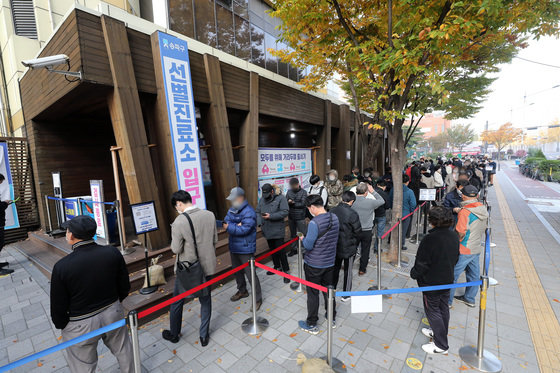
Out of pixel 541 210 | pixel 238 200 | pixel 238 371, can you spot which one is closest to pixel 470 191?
pixel 238 200

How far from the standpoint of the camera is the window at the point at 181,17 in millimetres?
7102

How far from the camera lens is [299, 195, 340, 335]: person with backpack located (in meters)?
3.44

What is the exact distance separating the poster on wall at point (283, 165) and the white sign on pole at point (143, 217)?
4.57m

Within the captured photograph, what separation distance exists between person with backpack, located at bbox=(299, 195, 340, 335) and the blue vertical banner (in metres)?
3.44

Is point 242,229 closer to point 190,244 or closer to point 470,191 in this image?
point 190,244

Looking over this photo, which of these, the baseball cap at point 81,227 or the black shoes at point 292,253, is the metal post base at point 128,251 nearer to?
the baseball cap at point 81,227

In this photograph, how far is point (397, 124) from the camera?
6191mm

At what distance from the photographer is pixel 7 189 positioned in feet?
→ 26.2

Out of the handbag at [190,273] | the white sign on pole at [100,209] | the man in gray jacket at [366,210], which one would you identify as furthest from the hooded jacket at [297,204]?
the white sign on pole at [100,209]

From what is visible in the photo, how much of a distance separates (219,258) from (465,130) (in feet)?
222

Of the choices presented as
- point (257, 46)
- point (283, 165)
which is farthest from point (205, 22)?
point (283, 165)

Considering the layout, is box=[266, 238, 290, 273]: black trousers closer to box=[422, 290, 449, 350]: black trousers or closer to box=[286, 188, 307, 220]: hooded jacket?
box=[286, 188, 307, 220]: hooded jacket

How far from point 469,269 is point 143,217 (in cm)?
583

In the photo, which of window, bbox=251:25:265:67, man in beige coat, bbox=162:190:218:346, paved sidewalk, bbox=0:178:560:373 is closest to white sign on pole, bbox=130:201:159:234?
man in beige coat, bbox=162:190:218:346
